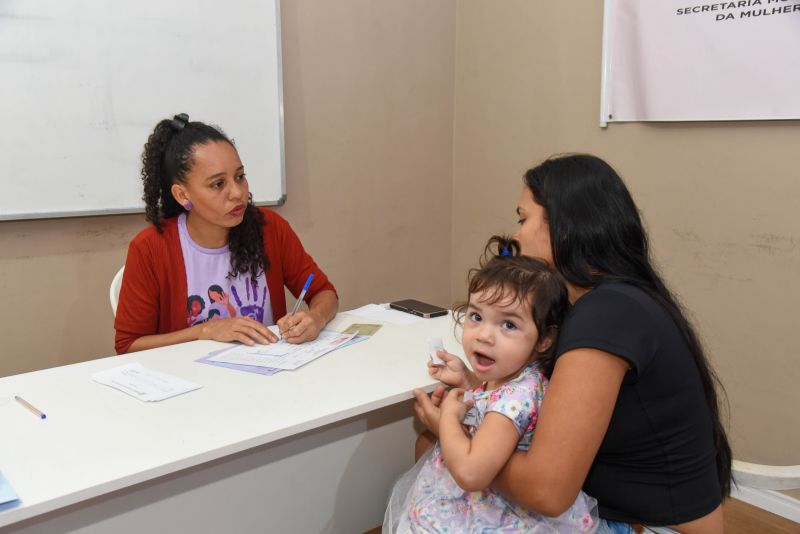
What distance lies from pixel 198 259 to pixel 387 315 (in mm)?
608

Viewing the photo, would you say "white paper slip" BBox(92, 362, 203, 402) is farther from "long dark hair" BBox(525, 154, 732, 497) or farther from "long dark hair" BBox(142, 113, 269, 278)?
"long dark hair" BBox(525, 154, 732, 497)

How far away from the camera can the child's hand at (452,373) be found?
1.48 meters

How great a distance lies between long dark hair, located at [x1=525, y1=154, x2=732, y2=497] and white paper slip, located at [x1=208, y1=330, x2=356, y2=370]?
0.71 m

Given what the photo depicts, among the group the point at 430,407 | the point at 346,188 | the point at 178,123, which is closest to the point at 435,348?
the point at 430,407

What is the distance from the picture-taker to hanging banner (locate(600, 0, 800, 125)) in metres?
2.14

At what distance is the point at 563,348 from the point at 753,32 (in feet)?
5.66

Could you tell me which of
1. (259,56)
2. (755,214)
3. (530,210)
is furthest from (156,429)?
(755,214)

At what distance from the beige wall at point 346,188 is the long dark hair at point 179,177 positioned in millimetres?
538

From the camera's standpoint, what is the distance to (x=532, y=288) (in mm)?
1215

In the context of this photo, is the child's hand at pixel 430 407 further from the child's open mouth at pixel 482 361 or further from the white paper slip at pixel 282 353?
the white paper slip at pixel 282 353

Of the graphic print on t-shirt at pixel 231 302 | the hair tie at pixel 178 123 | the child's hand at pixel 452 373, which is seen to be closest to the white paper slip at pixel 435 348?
the child's hand at pixel 452 373

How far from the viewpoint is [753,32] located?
2.19m

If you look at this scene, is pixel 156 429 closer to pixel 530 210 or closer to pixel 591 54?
pixel 530 210

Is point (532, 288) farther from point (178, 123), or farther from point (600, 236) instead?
point (178, 123)
